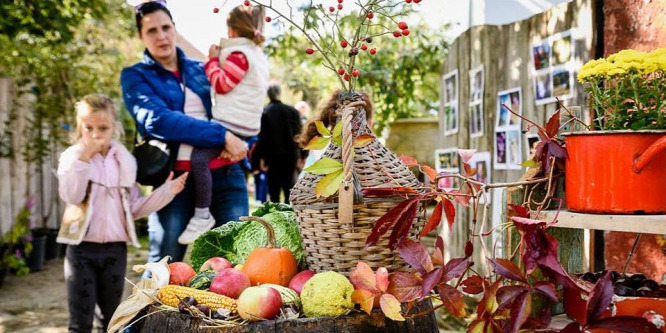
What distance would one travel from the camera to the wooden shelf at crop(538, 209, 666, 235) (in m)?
1.26

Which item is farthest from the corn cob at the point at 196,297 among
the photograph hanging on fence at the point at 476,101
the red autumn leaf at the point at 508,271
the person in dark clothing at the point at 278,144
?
the person in dark clothing at the point at 278,144

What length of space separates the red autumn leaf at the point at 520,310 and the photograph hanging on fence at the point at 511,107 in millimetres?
2976

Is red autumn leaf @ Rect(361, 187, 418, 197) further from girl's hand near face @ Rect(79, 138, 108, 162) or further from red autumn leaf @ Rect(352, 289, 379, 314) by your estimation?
girl's hand near face @ Rect(79, 138, 108, 162)

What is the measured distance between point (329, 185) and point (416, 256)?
26 cm

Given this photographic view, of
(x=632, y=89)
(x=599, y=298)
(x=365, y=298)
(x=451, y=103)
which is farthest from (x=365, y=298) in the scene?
(x=451, y=103)

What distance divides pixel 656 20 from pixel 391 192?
152 cm

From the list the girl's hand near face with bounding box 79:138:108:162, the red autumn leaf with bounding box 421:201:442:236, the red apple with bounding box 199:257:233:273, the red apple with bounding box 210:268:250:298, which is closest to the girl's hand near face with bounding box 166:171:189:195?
the girl's hand near face with bounding box 79:138:108:162

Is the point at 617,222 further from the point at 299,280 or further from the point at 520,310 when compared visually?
the point at 299,280

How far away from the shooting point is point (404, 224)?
141 cm

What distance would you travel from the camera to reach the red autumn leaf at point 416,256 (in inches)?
53.8

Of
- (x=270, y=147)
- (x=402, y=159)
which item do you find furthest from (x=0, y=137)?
(x=402, y=159)

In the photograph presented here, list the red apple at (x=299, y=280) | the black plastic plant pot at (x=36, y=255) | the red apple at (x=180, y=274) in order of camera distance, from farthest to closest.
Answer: the black plastic plant pot at (x=36, y=255)
the red apple at (x=180, y=274)
the red apple at (x=299, y=280)

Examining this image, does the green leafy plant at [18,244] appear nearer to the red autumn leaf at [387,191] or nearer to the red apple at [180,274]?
the red apple at [180,274]

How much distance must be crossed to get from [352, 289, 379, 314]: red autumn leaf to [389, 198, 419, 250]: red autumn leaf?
0.39ft
